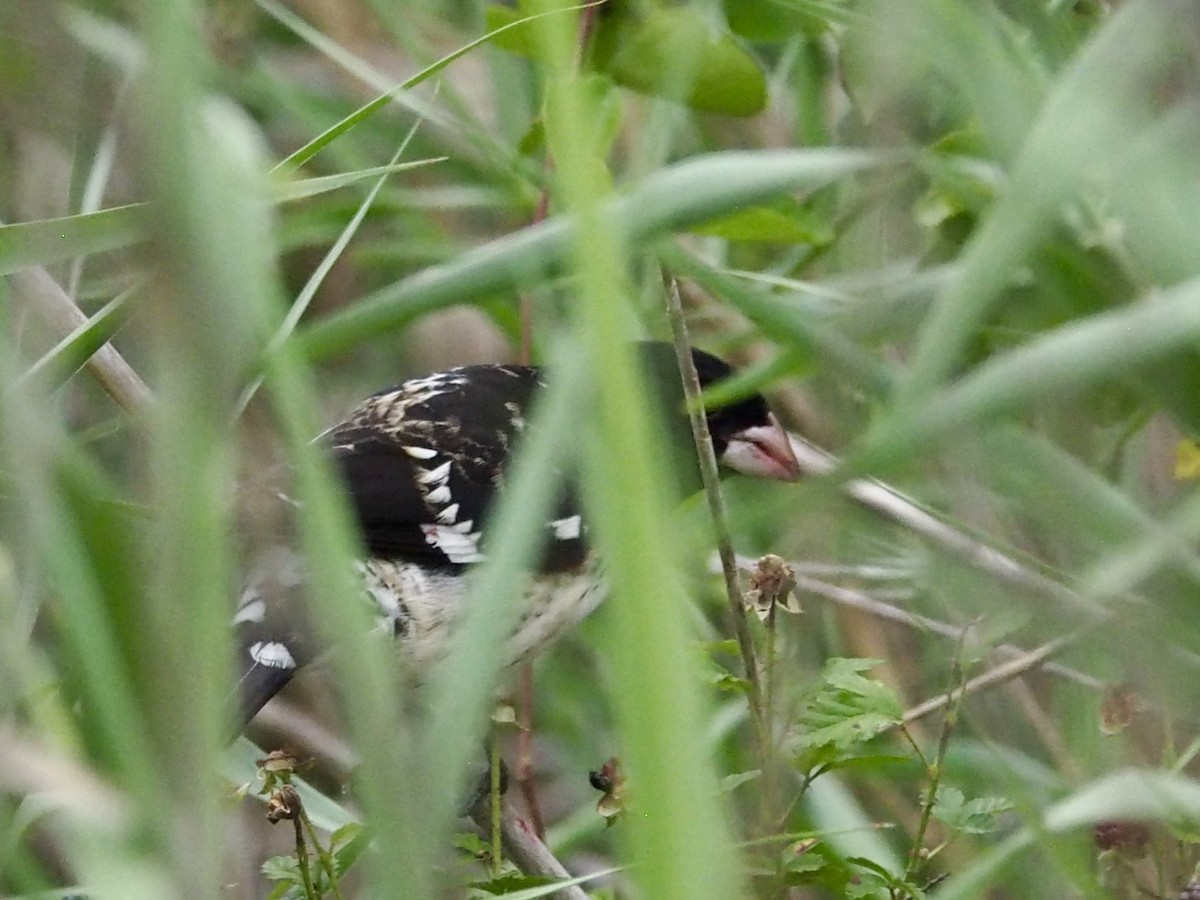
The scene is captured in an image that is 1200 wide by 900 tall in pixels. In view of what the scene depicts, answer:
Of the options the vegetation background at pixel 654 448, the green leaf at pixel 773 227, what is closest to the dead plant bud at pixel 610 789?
the vegetation background at pixel 654 448

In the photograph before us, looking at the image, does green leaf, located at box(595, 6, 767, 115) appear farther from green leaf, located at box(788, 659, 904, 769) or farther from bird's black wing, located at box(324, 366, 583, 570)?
green leaf, located at box(788, 659, 904, 769)

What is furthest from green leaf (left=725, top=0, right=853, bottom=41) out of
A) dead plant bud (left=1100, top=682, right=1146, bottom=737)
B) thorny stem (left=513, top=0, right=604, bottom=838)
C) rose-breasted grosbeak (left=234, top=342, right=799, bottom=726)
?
dead plant bud (left=1100, top=682, right=1146, bottom=737)

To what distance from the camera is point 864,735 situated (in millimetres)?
947

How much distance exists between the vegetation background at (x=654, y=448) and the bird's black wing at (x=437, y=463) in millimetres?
206

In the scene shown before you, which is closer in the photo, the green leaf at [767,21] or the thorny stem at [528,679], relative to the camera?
the green leaf at [767,21]

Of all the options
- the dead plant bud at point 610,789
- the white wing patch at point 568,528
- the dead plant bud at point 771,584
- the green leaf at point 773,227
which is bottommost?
the white wing patch at point 568,528

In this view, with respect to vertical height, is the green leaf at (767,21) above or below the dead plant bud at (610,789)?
above

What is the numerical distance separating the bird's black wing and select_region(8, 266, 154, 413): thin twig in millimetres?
380

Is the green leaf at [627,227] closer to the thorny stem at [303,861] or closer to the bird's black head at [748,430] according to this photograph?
the thorny stem at [303,861]

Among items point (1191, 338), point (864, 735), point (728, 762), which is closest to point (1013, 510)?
point (864, 735)

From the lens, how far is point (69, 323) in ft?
3.70

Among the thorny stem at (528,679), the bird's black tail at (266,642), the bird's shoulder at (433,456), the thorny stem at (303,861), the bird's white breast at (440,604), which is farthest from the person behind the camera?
the bird's shoulder at (433,456)

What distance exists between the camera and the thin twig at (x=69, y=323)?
99 centimetres

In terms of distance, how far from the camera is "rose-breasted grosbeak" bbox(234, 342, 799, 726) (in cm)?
163
